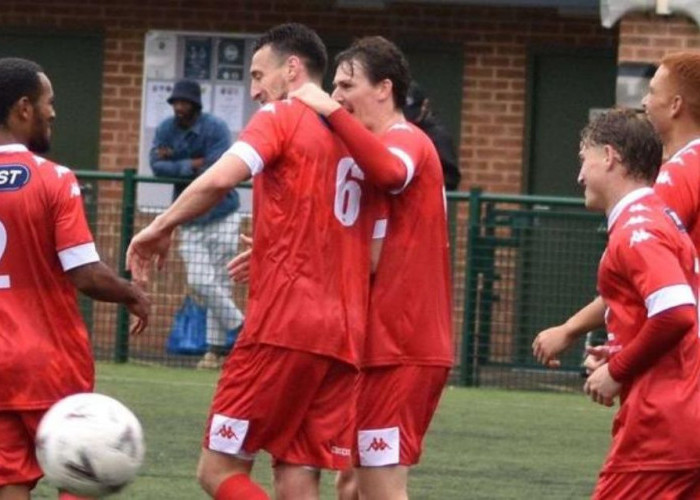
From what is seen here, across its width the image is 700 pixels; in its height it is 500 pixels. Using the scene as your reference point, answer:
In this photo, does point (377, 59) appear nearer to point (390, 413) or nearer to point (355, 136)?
point (355, 136)

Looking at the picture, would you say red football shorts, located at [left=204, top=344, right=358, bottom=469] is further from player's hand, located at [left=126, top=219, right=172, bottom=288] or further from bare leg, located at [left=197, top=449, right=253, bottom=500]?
player's hand, located at [left=126, top=219, right=172, bottom=288]

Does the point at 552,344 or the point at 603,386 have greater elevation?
the point at 552,344

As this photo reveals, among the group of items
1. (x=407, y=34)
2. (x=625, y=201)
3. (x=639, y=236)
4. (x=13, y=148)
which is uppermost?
(x=407, y=34)

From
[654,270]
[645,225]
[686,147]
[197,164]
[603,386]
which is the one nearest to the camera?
[654,270]

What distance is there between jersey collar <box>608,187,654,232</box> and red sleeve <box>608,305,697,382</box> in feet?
1.27

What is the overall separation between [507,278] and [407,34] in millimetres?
2874

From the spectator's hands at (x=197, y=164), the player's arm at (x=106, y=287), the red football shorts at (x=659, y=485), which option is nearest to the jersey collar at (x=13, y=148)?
the player's arm at (x=106, y=287)

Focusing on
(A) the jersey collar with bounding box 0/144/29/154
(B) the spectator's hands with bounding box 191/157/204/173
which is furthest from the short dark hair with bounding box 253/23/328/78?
(B) the spectator's hands with bounding box 191/157/204/173

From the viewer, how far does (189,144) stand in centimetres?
1580

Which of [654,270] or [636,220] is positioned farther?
[636,220]

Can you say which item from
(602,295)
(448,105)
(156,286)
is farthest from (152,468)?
(448,105)

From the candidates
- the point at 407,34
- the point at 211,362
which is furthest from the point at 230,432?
the point at 407,34

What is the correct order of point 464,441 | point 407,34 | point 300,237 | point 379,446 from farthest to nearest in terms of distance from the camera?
point 407,34
point 464,441
point 379,446
point 300,237

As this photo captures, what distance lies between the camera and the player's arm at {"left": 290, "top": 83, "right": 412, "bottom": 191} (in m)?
7.27
